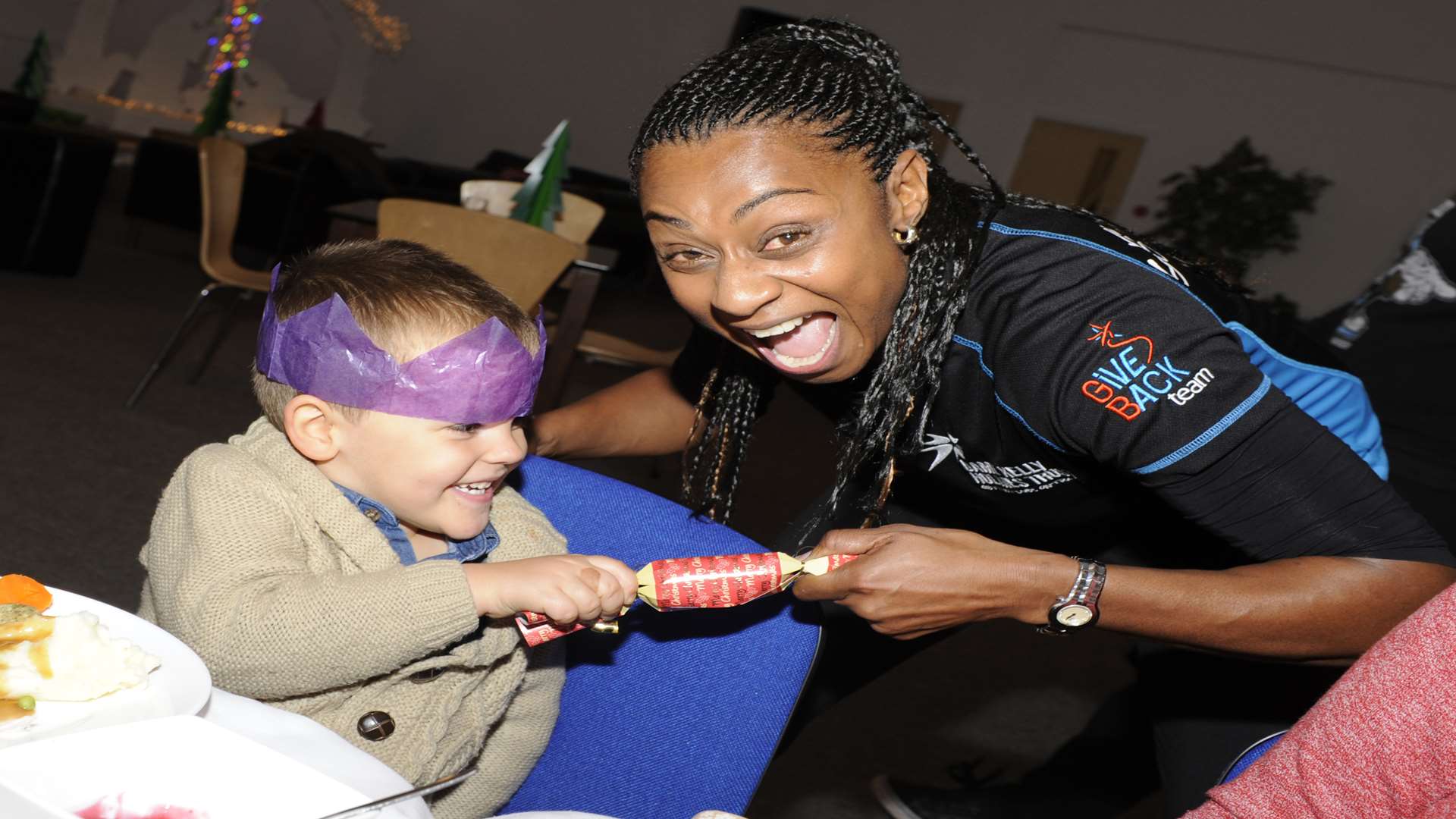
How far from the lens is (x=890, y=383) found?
159cm

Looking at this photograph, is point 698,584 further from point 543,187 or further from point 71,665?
point 543,187

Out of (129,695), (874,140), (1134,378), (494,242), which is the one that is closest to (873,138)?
(874,140)

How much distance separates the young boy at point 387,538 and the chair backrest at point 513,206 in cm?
342

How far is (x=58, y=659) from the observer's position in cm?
90

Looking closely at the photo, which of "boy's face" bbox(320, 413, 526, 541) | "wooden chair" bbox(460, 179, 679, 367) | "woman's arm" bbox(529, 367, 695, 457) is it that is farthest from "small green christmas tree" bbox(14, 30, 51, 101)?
"boy's face" bbox(320, 413, 526, 541)

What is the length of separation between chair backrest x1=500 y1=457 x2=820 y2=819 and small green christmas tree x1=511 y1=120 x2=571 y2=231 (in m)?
3.33

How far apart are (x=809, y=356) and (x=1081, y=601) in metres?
0.47

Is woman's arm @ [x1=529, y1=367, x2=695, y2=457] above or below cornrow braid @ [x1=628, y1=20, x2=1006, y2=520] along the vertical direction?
below

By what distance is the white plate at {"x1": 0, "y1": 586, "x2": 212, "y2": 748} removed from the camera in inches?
33.6

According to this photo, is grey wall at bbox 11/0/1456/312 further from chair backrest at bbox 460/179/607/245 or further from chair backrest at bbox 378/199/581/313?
chair backrest at bbox 378/199/581/313

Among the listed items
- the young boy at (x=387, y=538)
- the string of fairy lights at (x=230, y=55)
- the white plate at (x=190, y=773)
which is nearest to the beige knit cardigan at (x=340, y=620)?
the young boy at (x=387, y=538)

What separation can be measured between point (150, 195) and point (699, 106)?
781 cm

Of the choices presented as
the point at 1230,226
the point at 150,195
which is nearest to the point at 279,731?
the point at 150,195

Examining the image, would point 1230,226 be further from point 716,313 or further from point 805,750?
point 716,313
